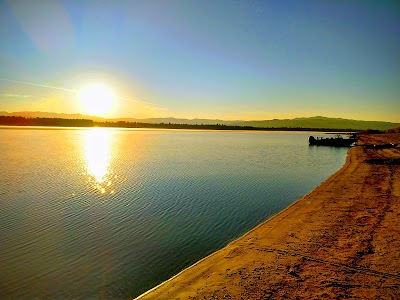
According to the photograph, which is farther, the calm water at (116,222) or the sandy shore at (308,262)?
the calm water at (116,222)

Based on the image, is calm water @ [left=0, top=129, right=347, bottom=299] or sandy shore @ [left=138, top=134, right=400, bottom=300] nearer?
sandy shore @ [left=138, top=134, right=400, bottom=300]

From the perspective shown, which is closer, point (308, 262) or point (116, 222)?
point (308, 262)

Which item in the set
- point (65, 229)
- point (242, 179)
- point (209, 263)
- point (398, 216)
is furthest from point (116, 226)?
point (242, 179)

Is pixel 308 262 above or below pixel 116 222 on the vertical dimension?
above

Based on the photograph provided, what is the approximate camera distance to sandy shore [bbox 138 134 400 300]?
712 centimetres

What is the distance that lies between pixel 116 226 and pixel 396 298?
1066 centimetres

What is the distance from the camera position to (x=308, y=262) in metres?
8.63

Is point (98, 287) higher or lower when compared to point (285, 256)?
lower

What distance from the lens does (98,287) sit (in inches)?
333

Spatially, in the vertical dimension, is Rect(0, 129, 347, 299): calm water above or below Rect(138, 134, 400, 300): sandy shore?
→ below

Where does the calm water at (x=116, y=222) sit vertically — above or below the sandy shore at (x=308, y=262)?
below

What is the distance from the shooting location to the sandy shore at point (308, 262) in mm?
7125

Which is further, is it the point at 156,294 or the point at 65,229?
the point at 65,229

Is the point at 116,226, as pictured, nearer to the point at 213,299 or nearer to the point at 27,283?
the point at 27,283
